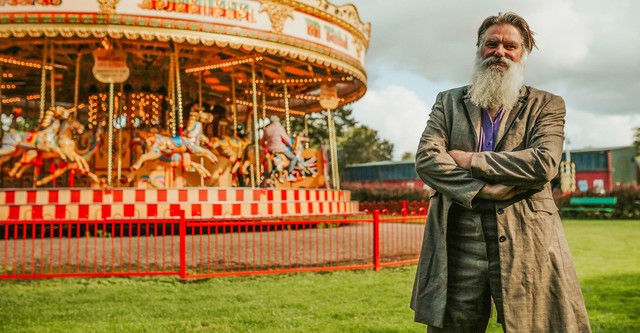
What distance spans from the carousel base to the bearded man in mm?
10402

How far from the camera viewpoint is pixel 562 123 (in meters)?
2.46

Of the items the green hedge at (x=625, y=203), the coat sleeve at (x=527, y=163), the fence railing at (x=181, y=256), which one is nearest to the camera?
the coat sleeve at (x=527, y=163)

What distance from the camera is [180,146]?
1350 cm

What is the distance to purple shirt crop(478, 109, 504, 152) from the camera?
8.30 feet

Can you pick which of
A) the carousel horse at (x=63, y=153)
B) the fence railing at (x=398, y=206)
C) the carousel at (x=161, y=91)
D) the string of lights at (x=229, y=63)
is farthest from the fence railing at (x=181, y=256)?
the fence railing at (x=398, y=206)

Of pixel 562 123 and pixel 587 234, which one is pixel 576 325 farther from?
pixel 587 234

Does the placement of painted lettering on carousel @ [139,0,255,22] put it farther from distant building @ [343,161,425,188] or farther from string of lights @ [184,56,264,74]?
distant building @ [343,161,425,188]

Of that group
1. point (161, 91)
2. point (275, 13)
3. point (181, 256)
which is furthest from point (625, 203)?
point (181, 256)

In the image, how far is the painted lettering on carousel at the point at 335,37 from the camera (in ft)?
48.6

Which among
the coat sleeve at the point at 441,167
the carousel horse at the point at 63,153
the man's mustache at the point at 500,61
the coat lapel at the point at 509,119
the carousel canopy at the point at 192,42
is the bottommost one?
the coat sleeve at the point at 441,167

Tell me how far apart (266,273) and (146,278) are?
5.19ft

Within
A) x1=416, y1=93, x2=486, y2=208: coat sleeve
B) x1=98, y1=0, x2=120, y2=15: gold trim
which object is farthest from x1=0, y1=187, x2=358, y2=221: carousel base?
x1=416, y1=93, x2=486, y2=208: coat sleeve

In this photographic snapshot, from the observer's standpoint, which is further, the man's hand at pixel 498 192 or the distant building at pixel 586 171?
the distant building at pixel 586 171

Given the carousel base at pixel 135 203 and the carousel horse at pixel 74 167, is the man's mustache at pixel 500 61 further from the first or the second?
the carousel horse at pixel 74 167
